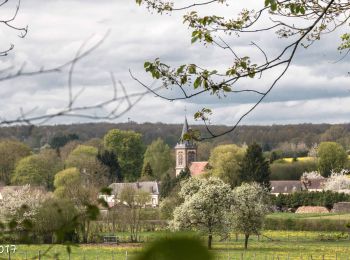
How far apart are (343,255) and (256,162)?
132 ft

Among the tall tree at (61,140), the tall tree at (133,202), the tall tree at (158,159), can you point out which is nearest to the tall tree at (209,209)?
the tall tree at (133,202)

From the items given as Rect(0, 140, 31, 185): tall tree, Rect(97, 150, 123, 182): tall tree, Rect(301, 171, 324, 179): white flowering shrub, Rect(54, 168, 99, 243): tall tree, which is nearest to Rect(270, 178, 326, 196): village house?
Rect(301, 171, 324, 179): white flowering shrub

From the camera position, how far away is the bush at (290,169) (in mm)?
116812

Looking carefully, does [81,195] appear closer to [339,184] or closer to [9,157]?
[9,157]

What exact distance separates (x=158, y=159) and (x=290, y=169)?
70.0 feet

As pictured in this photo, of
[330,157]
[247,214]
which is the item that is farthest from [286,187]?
[247,214]

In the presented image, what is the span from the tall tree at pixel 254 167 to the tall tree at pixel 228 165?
177 cm

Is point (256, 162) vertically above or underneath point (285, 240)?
above

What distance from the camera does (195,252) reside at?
1.13 m

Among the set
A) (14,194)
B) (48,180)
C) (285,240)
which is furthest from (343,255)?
(48,180)

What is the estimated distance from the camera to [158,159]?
118188 mm

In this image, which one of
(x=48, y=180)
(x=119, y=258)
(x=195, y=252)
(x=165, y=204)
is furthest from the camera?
(x=48, y=180)

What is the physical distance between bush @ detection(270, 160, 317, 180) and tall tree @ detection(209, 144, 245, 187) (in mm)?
25231

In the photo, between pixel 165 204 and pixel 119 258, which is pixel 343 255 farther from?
pixel 165 204
